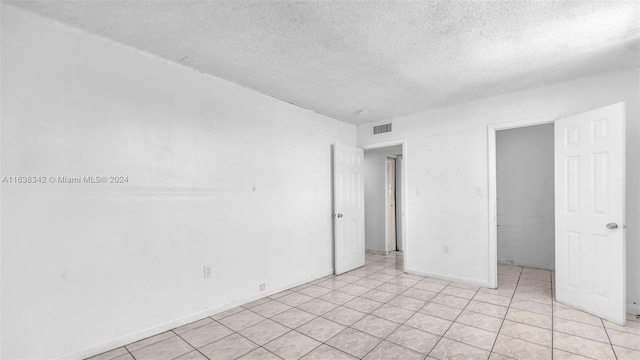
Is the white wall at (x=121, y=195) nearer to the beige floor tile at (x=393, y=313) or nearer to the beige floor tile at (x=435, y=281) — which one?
the beige floor tile at (x=393, y=313)

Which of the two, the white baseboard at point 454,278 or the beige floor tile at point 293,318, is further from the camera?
the white baseboard at point 454,278

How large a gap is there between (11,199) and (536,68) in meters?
4.73

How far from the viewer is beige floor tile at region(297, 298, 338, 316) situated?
10.2 feet

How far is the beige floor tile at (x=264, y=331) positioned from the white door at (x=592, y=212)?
3.14 m

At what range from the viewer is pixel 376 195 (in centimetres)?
628

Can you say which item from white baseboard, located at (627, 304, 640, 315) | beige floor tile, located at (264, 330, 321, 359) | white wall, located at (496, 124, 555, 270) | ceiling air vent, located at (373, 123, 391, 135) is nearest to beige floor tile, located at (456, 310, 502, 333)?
white baseboard, located at (627, 304, 640, 315)

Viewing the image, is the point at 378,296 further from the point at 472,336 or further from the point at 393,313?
the point at 472,336

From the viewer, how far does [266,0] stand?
74.8 inches

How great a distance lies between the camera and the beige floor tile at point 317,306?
3.11 meters

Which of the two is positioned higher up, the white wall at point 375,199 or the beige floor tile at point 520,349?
the white wall at point 375,199

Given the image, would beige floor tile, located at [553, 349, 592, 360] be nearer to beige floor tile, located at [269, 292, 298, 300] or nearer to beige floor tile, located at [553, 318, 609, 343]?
beige floor tile, located at [553, 318, 609, 343]

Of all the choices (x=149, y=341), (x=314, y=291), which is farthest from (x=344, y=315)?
(x=149, y=341)

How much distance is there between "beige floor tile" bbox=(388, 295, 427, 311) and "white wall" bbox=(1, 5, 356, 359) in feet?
4.87

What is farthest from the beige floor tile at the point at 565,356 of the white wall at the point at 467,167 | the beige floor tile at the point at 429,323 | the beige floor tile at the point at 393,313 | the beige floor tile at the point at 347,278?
the beige floor tile at the point at 347,278
